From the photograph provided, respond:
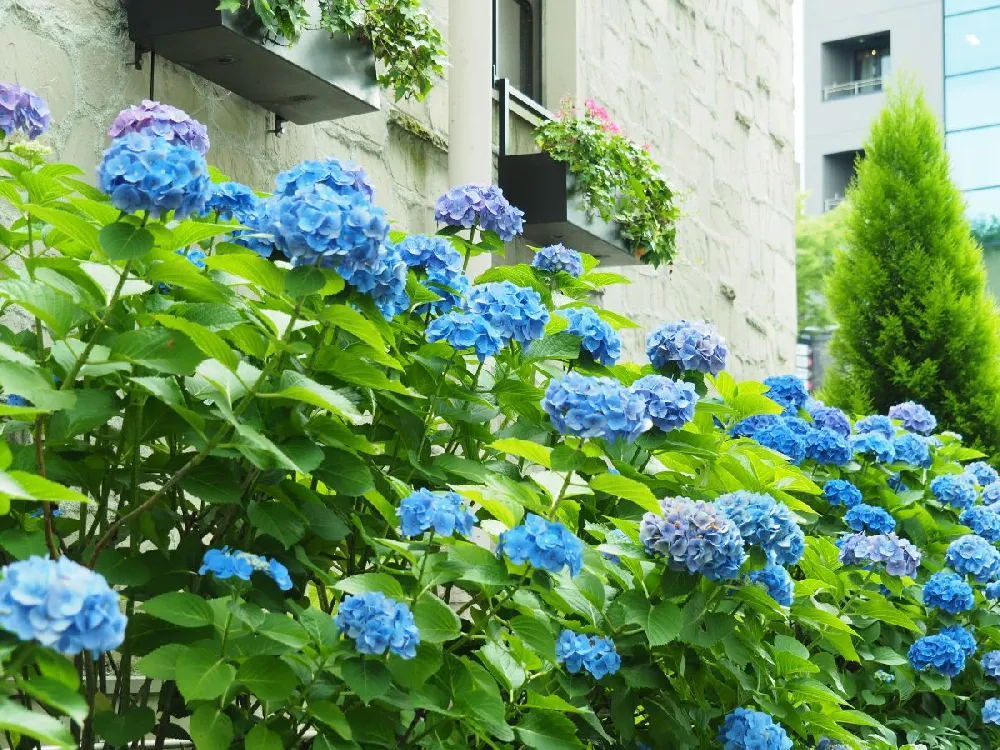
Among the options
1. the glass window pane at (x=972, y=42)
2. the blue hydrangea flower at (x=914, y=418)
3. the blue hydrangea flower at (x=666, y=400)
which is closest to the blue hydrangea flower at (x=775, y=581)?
the blue hydrangea flower at (x=666, y=400)

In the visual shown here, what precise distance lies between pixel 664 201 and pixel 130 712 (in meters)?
3.14

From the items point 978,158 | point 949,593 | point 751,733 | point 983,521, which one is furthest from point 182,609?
point 978,158

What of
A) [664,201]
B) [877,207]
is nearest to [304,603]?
[664,201]

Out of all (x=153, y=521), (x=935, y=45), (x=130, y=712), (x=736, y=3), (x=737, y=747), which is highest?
(x=935, y=45)

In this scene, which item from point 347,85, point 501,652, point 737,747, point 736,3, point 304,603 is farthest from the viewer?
point 736,3

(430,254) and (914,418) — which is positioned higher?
(430,254)

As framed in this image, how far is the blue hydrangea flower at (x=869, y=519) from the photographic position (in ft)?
10.3

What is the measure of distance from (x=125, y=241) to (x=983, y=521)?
2.97 m

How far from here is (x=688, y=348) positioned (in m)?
2.15

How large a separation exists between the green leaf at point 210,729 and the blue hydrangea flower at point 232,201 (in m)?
0.77

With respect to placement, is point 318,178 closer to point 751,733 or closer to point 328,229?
point 328,229

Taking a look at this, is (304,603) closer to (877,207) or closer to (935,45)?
(877,207)

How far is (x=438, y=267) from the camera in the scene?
204 centimetres

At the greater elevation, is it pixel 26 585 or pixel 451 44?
pixel 451 44
